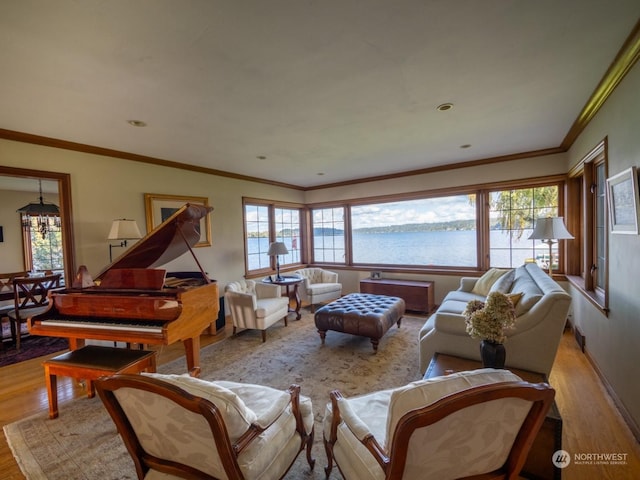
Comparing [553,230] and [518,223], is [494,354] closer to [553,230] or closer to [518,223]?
[553,230]

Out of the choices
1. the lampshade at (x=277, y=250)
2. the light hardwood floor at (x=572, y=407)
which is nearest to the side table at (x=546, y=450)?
the light hardwood floor at (x=572, y=407)

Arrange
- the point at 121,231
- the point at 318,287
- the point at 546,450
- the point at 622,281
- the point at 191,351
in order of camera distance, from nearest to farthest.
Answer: the point at 546,450 < the point at 622,281 < the point at 191,351 < the point at 121,231 < the point at 318,287

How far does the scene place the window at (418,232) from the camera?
5051mm

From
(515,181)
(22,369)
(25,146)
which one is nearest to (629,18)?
(515,181)

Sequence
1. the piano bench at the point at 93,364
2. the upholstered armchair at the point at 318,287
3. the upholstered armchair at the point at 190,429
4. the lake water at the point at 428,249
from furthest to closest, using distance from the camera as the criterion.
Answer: the upholstered armchair at the point at 318,287, the lake water at the point at 428,249, the piano bench at the point at 93,364, the upholstered armchair at the point at 190,429

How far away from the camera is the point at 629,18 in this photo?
1.57 meters

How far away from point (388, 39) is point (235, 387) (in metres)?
2.22

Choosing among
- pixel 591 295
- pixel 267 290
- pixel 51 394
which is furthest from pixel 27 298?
pixel 591 295

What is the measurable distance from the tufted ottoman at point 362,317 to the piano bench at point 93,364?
74.2 inches

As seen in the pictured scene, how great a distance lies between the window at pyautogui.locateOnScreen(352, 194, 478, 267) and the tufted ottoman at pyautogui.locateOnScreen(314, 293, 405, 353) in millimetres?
1882

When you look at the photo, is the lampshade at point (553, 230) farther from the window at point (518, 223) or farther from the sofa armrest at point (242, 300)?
the sofa armrest at point (242, 300)

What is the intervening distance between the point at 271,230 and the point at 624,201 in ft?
16.5

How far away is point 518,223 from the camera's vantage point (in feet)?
15.0

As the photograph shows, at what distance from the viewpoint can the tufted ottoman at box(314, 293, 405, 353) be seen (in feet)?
10.6
